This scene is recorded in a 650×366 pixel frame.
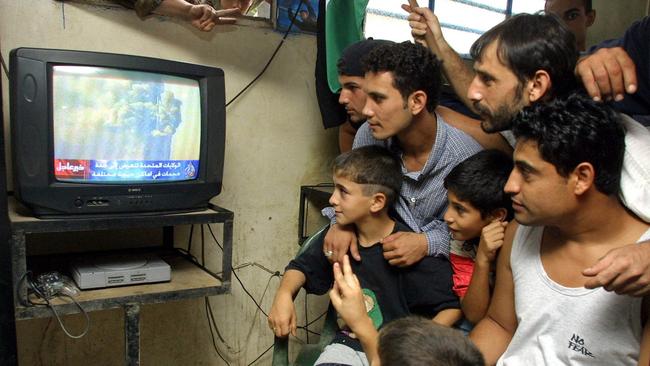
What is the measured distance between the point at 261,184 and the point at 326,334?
2.88 ft

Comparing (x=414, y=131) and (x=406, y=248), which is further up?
(x=414, y=131)

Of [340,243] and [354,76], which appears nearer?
[340,243]

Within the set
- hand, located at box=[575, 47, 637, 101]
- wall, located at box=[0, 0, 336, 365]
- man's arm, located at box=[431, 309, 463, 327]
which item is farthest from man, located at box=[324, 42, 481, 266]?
wall, located at box=[0, 0, 336, 365]

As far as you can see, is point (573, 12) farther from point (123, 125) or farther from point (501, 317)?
point (123, 125)

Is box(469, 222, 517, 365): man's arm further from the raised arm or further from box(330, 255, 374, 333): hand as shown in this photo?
box(330, 255, 374, 333): hand

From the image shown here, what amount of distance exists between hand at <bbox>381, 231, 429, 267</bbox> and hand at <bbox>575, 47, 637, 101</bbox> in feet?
1.94

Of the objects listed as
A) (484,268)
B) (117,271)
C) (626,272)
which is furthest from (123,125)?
(626,272)

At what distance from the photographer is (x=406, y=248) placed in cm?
146

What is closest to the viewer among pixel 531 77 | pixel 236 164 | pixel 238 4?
pixel 531 77

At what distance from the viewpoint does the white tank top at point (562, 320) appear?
1.07 metres

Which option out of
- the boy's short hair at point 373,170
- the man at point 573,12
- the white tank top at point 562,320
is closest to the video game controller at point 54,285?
the boy's short hair at point 373,170

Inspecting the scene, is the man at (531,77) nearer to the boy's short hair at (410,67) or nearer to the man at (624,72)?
the man at (624,72)

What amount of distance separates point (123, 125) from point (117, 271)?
17.8 inches

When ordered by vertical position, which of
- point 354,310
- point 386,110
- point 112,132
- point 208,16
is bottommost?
point 354,310
